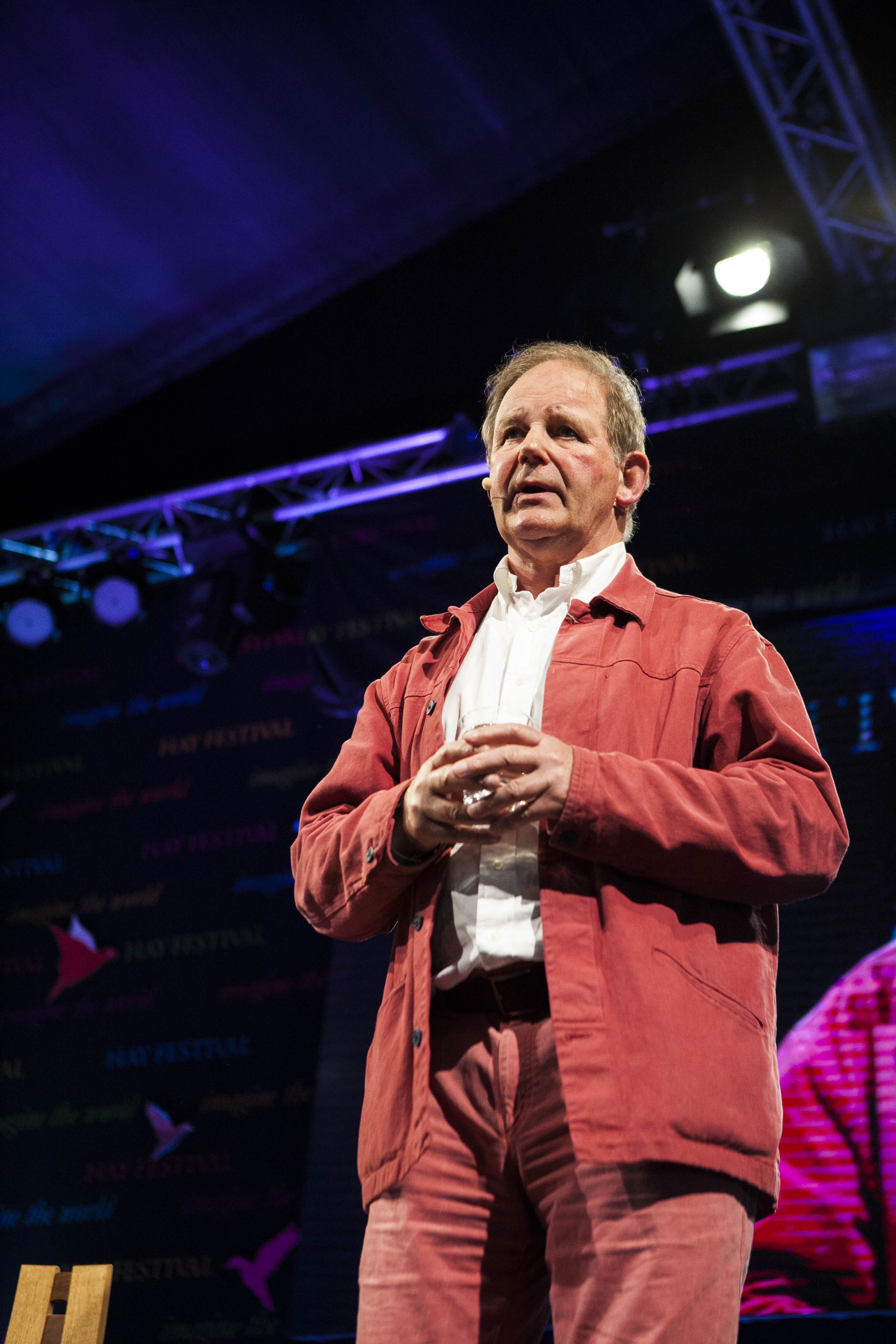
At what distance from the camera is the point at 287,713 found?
15.9 ft

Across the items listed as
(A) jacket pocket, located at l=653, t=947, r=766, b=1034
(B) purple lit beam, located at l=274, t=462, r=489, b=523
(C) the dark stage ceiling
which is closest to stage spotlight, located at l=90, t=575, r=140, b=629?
(C) the dark stage ceiling

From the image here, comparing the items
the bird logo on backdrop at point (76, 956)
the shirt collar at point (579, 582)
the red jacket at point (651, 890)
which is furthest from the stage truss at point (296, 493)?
the red jacket at point (651, 890)

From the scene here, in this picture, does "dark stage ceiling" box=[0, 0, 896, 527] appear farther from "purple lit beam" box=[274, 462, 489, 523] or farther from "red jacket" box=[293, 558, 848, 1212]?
"red jacket" box=[293, 558, 848, 1212]

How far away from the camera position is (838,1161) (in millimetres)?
2963

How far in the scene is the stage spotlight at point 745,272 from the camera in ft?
12.9

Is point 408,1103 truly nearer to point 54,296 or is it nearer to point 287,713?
point 287,713

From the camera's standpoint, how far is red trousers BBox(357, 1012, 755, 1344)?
104 cm

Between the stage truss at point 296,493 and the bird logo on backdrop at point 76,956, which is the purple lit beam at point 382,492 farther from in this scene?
the bird logo on backdrop at point 76,956

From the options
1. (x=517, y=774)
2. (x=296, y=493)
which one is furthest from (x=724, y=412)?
(x=517, y=774)

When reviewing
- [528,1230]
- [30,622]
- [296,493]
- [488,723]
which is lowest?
[528,1230]

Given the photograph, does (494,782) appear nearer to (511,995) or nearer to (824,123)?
(511,995)

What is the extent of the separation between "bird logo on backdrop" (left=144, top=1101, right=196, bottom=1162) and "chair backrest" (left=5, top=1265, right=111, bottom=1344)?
2.56m

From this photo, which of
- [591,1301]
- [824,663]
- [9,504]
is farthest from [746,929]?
[9,504]

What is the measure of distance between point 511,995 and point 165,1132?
11.2ft
